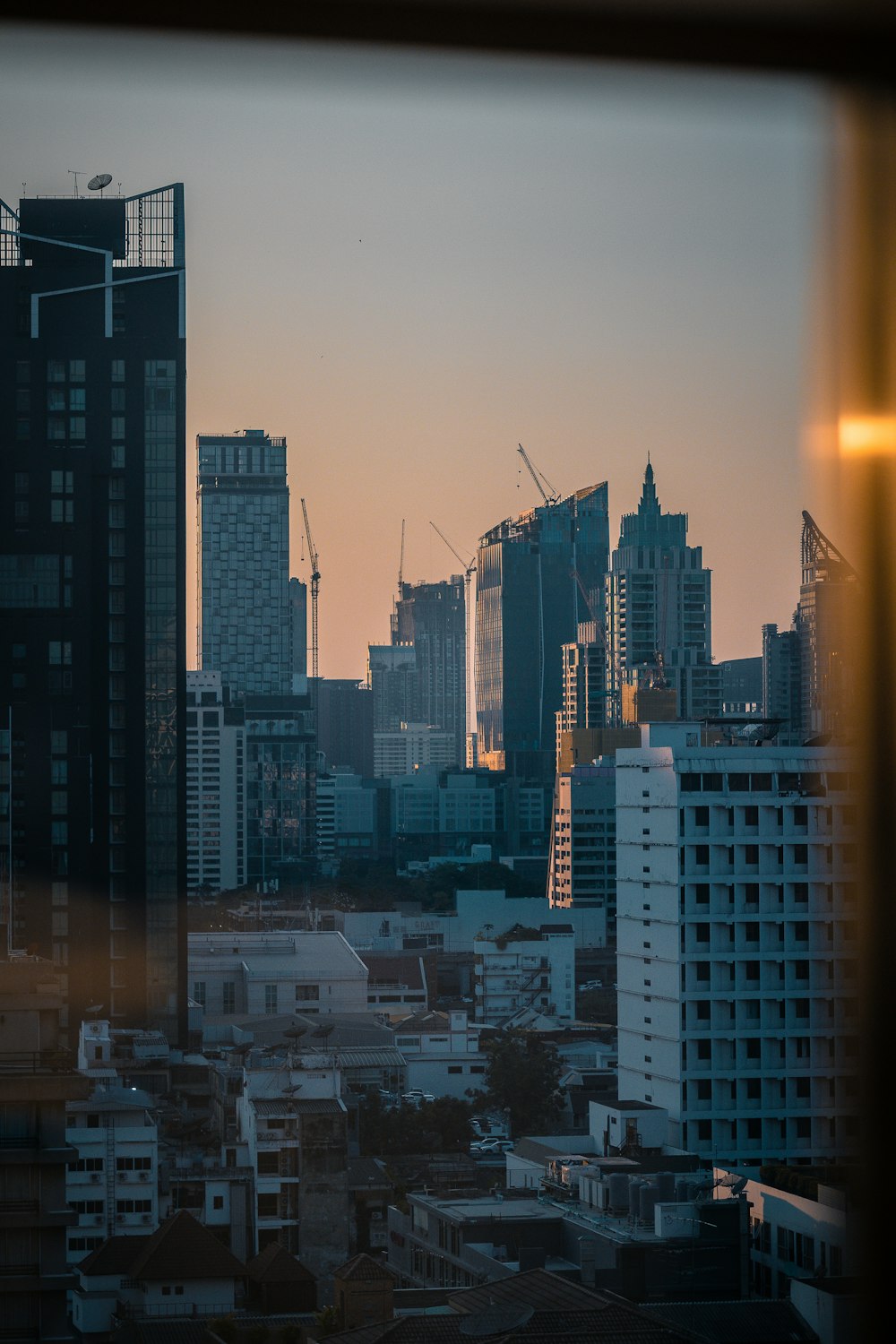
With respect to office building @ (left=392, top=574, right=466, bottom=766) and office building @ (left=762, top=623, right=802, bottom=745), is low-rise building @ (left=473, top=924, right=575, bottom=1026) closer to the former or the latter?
office building @ (left=762, top=623, right=802, bottom=745)

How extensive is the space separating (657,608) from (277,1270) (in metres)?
17.2

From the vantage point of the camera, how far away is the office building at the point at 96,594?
6016 mm

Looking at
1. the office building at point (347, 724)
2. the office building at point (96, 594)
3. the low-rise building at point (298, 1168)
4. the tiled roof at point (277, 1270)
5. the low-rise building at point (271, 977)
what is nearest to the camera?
the tiled roof at point (277, 1270)

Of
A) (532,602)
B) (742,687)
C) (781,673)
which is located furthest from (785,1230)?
(532,602)

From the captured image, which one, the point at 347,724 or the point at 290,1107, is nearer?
the point at 290,1107

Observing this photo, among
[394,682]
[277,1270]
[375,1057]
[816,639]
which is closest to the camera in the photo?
[277,1270]

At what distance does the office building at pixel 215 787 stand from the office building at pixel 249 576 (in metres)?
6.66

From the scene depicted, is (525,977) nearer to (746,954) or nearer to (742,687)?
(742,687)

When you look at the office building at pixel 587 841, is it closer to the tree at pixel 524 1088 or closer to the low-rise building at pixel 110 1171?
the tree at pixel 524 1088

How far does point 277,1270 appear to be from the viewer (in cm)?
364

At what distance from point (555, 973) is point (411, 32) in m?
10.1

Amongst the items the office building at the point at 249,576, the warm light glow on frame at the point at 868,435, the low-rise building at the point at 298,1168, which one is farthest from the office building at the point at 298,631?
the warm light glow on frame at the point at 868,435

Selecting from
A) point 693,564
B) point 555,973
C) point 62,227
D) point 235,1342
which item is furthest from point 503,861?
point 235,1342

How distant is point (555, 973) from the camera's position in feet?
35.0
